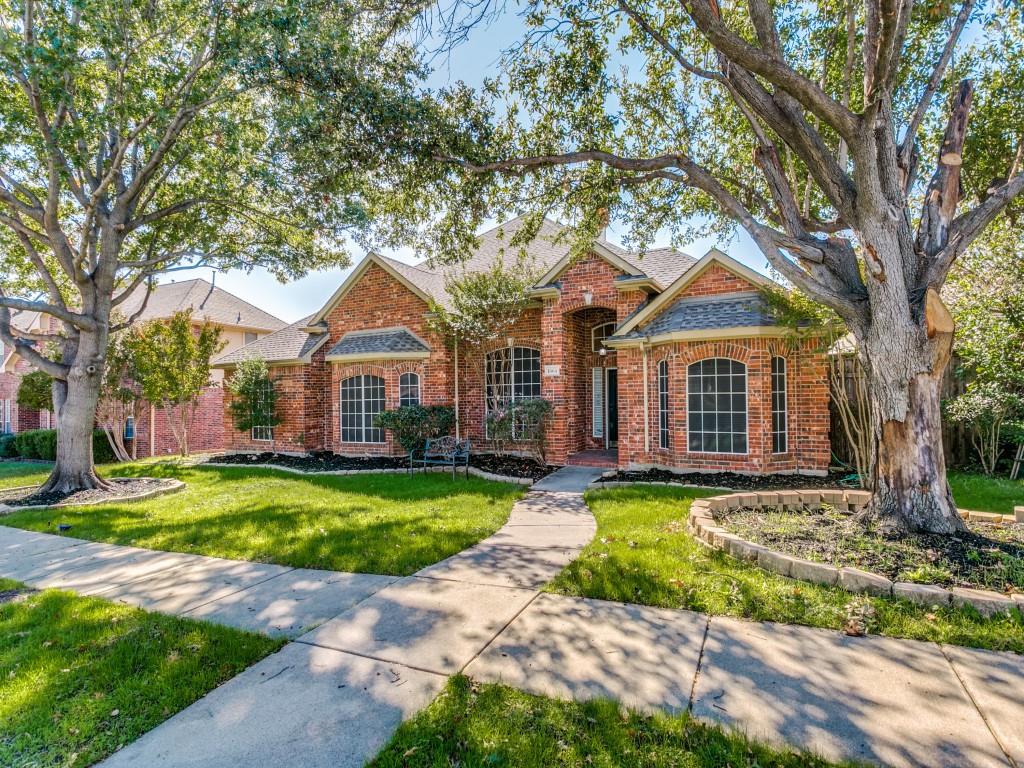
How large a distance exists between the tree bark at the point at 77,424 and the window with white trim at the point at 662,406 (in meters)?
11.9

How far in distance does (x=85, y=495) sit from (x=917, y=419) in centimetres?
1356

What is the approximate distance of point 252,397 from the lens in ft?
51.2

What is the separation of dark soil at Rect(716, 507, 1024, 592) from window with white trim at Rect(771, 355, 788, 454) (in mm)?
4122

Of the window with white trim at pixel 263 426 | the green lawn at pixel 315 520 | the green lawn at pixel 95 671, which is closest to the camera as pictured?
the green lawn at pixel 95 671

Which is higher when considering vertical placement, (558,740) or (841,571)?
(841,571)

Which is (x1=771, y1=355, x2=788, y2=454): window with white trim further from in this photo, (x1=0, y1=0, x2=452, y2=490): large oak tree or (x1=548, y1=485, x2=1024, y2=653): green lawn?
(x1=0, y1=0, x2=452, y2=490): large oak tree

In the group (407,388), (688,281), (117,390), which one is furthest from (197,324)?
(688,281)

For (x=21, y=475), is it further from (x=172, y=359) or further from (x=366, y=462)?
(x=366, y=462)

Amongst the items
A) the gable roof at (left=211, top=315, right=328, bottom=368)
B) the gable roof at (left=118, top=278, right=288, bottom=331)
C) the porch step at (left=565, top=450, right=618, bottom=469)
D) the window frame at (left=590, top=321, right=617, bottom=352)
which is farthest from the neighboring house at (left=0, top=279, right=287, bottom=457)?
the porch step at (left=565, top=450, right=618, bottom=469)

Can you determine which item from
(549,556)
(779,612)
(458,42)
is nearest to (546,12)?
(458,42)

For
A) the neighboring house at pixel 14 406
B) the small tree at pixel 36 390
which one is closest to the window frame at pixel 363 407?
the small tree at pixel 36 390

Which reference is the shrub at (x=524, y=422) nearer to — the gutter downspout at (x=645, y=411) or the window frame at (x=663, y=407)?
the gutter downspout at (x=645, y=411)

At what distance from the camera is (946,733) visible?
262cm

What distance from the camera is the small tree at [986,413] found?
897cm
